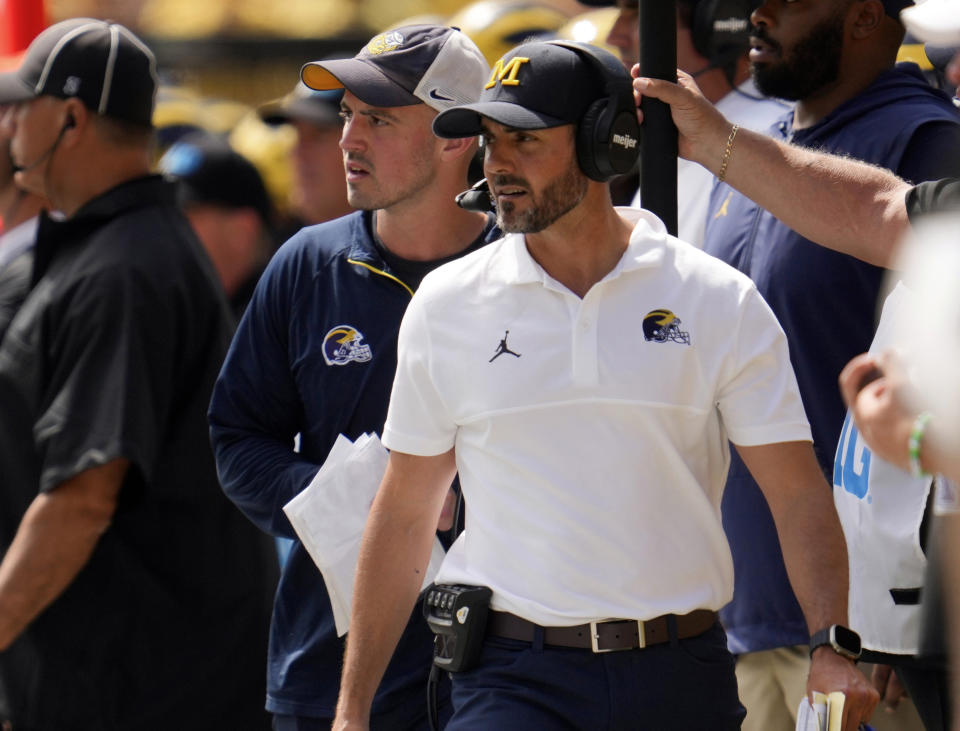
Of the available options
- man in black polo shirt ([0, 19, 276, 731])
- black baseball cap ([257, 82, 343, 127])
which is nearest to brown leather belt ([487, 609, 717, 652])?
man in black polo shirt ([0, 19, 276, 731])

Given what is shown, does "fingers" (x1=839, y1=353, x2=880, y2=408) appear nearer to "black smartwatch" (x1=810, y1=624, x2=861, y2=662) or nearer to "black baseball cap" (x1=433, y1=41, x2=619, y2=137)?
"black smartwatch" (x1=810, y1=624, x2=861, y2=662)

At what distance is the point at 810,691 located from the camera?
→ 3.04 meters

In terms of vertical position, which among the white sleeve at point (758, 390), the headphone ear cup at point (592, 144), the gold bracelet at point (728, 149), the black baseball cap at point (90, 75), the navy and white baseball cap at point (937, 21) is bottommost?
the black baseball cap at point (90, 75)

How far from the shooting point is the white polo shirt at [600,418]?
3100mm

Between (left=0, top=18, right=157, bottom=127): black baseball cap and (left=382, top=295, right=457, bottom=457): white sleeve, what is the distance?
171 cm

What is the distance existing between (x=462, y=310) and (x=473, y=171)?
0.81 metres

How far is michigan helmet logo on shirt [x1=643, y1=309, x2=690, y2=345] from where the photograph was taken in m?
3.14

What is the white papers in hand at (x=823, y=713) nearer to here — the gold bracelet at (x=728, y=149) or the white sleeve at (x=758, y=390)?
the white sleeve at (x=758, y=390)

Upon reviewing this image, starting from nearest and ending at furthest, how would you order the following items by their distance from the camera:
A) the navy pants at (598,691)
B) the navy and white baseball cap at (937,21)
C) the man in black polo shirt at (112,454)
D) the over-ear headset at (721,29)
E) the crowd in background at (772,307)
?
the navy and white baseball cap at (937,21) → the navy pants at (598,691) → the crowd in background at (772,307) → the man in black polo shirt at (112,454) → the over-ear headset at (721,29)

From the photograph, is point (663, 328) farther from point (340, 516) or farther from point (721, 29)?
point (721, 29)

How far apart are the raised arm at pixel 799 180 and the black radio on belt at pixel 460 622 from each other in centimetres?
113

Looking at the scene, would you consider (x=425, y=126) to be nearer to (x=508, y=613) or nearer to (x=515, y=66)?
(x=515, y=66)

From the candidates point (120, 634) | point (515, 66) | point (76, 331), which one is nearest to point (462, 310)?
point (515, 66)

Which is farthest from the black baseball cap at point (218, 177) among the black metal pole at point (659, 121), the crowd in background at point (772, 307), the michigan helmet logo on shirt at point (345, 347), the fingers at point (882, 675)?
the fingers at point (882, 675)
